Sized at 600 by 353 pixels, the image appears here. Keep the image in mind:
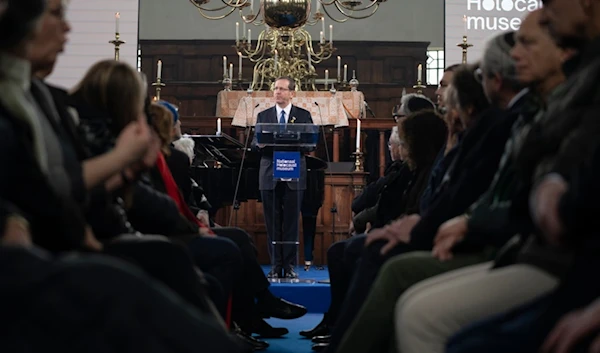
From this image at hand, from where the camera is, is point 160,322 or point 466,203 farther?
point 466,203

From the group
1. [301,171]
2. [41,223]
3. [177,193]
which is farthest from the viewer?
[301,171]

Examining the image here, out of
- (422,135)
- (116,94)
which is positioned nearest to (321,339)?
(422,135)

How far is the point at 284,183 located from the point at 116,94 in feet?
13.0

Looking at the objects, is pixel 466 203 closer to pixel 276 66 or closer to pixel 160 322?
pixel 160 322

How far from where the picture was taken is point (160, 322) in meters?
1.43

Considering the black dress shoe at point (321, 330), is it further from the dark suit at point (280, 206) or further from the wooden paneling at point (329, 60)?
the wooden paneling at point (329, 60)

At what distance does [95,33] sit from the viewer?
11289mm

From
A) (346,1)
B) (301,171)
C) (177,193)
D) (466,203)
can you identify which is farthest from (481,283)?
(346,1)

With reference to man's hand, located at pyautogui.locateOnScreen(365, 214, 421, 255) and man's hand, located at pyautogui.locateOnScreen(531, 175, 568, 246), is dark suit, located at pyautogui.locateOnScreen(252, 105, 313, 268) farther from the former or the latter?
man's hand, located at pyautogui.locateOnScreen(531, 175, 568, 246)

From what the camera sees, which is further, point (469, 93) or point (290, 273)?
point (290, 273)

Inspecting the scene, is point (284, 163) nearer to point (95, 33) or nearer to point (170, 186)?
point (170, 186)

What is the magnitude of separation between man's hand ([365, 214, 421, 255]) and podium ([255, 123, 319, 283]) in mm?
3145

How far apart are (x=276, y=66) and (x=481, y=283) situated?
7.73m

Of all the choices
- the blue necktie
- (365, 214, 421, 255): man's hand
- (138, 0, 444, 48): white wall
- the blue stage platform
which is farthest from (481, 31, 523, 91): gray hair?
(138, 0, 444, 48): white wall
